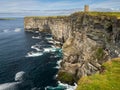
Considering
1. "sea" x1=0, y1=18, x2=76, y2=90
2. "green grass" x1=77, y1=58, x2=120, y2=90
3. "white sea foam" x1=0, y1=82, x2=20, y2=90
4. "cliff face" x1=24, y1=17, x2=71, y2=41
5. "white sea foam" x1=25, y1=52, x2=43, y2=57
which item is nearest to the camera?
"green grass" x1=77, y1=58, x2=120, y2=90

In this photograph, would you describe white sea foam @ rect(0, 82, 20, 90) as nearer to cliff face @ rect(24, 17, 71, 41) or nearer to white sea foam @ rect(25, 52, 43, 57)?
white sea foam @ rect(25, 52, 43, 57)

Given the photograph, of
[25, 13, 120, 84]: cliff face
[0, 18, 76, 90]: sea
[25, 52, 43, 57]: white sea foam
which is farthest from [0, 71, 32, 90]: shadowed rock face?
[25, 52, 43, 57]: white sea foam

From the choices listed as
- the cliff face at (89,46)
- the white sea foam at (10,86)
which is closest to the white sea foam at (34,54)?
the cliff face at (89,46)

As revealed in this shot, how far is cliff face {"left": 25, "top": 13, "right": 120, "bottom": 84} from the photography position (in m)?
51.1

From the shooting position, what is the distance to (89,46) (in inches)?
2393

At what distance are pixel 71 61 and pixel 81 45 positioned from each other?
7035 millimetres

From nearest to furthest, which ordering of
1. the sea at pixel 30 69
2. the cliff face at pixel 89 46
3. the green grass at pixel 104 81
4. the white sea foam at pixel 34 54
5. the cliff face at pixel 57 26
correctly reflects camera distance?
1. the green grass at pixel 104 81
2. the cliff face at pixel 89 46
3. the sea at pixel 30 69
4. the white sea foam at pixel 34 54
5. the cliff face at pixel 57 26

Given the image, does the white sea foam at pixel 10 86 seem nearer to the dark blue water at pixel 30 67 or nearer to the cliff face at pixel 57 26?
the dark blue water at pixel 30 67

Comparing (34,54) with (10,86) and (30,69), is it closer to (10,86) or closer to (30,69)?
(30,69)

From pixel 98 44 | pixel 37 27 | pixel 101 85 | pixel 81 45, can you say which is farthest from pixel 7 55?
pixel 37 27

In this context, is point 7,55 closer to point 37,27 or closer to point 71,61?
point 71,61

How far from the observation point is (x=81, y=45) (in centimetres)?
6712

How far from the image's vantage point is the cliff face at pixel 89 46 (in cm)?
5107

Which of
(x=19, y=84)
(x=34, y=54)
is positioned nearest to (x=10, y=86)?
(x=19, y=84)
